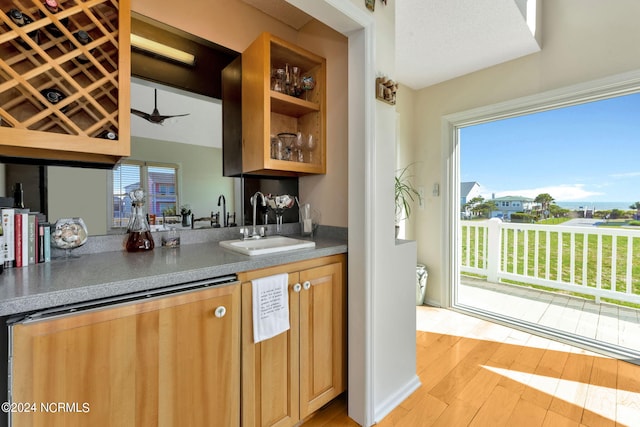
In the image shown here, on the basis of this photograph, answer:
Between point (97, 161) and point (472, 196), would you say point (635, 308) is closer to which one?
point (472, 196)

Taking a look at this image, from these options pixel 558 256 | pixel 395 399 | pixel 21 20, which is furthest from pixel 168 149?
pixel 558 256

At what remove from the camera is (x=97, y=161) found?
1318 millimetres

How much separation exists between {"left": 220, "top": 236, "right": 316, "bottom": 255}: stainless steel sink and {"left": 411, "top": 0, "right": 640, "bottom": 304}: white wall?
1954mm

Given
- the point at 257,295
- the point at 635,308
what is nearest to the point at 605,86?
the point at 635,308

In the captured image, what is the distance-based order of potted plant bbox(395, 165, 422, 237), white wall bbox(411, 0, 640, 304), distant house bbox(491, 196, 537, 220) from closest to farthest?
white wall bbox(411, 0, 640, 304), distant house bbox(491, 196, 537, 220), potted plant bbox(395, 165, 422, 237)

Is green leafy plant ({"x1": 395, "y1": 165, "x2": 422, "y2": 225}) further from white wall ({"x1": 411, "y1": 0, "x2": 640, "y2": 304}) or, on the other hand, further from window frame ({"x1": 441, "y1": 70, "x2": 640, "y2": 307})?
window frame ({"x1": 441, "y1": 70, "x2": 640, "y2": 307})

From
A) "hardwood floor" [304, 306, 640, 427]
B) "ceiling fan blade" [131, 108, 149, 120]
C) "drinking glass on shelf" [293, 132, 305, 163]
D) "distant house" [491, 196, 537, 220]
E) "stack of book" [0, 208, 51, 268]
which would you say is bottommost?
"hardwood floor" [304, 306, 640, 427]

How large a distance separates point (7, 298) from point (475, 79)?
3343 mm

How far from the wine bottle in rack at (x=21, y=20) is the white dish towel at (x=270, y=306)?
3.91 ft

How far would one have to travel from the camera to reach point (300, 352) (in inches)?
52.3

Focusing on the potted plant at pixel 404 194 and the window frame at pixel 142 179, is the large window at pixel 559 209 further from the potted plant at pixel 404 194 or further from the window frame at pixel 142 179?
the window frame at pixel 142 179

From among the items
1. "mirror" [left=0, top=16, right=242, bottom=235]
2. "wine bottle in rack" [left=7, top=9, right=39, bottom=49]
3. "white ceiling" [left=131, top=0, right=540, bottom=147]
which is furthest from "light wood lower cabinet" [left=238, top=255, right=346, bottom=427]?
"wine bottle in rack" [left=7, top=9, right=39, bottom=49]

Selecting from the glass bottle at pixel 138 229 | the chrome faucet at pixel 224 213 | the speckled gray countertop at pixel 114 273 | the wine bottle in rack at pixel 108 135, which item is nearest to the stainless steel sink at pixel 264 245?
the speckled gray countertop at pixel 114 273

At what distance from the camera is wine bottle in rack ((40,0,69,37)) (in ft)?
3.29
